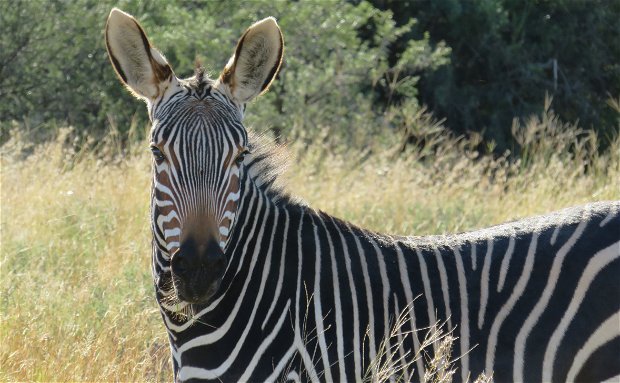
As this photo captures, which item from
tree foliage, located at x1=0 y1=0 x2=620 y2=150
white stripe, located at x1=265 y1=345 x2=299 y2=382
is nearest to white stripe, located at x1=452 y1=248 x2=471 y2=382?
white stripe, located at x1=265 y1=345 x2=299 y2=382

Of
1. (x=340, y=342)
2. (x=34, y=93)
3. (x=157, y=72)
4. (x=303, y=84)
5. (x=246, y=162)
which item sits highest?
(x=157, y=72)

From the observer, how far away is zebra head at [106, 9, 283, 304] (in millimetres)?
3172

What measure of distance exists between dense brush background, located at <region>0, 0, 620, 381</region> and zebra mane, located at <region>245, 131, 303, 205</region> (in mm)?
73

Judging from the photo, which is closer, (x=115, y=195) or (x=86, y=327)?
(x=86, y=327)

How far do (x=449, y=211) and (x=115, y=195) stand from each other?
113 inches

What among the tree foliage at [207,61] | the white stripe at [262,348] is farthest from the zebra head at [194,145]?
the tree foliage at [207,61]

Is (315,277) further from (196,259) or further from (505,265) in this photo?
(505,265)

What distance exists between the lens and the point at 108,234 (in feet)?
22.1

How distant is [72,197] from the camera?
23.5 ft

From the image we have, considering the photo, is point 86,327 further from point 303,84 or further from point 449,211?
point 303,84

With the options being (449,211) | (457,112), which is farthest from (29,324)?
(457,112)

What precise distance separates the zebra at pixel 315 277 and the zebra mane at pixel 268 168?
4 centimetres

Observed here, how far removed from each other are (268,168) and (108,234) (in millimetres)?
3298

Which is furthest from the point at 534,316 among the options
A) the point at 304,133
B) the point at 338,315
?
the point at 304,133
